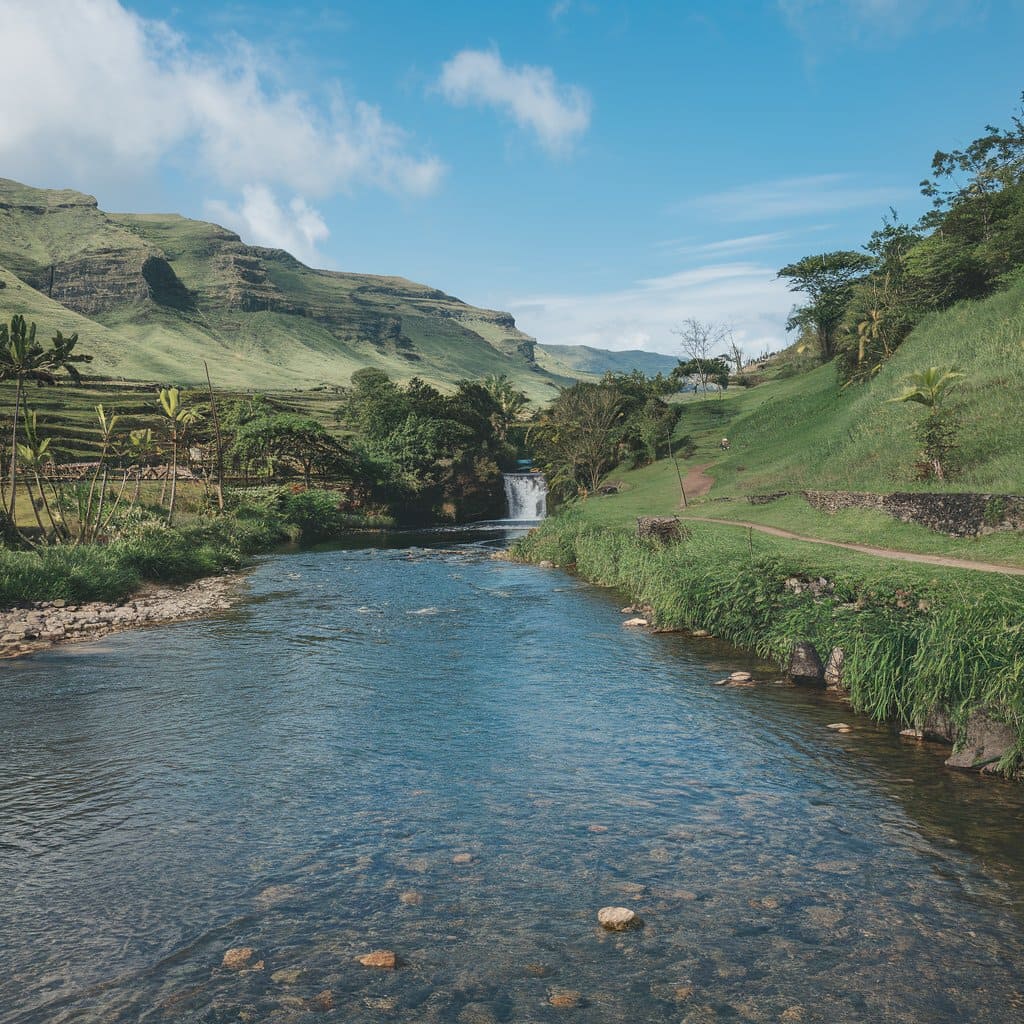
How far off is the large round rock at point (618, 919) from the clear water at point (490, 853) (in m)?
0.14

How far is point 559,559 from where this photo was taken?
41844mm

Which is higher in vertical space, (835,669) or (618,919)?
(835,669)

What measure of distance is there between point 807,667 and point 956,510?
1098cm

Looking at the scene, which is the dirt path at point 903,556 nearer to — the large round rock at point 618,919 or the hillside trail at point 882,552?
the hillside trail at point 882,552

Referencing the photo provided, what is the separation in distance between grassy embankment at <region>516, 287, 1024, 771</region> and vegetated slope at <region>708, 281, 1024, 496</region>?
0.42 feet

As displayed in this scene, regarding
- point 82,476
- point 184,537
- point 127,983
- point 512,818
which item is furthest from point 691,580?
point 82,476

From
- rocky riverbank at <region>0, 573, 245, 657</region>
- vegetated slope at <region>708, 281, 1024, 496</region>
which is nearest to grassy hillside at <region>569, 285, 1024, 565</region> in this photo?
vegetated slope at <region>708, 281, 1024, 496</region>

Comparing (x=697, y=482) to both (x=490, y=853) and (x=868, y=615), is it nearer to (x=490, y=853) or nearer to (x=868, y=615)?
(x=868, y=615)

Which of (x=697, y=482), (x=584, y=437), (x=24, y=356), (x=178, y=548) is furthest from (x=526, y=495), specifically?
(x=24, y=356)

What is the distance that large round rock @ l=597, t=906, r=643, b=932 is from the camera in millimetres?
9070

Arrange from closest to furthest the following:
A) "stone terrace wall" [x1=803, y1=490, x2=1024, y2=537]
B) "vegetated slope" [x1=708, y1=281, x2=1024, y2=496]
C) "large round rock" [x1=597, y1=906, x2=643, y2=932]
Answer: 1. "large round rock" [x1=597, y1=906, x2=643, y2=932]
2. "stone terrace wall" [x1=803, y1=490, x2=1024, y2=537]
3. "vegetated slope" [x1=708, y1=281, x2=1024, y2=496]

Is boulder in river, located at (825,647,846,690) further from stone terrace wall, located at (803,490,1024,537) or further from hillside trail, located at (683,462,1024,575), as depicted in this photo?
stone terrace wall, located at (803,490,1024,537)

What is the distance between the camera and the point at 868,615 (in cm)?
1750

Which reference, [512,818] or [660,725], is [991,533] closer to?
[660,725]
